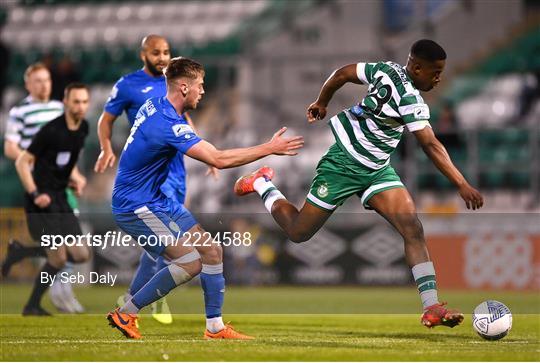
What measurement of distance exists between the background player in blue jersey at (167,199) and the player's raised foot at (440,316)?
133 centimetres

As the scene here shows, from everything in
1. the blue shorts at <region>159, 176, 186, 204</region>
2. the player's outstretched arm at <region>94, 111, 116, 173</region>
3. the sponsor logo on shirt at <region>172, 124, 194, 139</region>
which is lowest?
the blue shorts at <region>159, 176, 186, 204</region>

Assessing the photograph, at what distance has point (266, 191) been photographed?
9.20m

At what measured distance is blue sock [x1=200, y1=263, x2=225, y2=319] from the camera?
798 cm

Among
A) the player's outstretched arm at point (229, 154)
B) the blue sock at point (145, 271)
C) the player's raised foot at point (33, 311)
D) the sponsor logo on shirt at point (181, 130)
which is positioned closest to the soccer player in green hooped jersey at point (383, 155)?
the player's outstretched arm at point (229, 154)

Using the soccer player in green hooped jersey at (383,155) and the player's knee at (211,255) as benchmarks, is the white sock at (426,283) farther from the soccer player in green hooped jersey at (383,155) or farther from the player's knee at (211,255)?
the player's knee at (211,255)

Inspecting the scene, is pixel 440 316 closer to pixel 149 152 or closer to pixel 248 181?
pixel 248 181

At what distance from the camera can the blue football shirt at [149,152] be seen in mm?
7590

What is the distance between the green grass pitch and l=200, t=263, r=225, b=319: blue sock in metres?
0.26

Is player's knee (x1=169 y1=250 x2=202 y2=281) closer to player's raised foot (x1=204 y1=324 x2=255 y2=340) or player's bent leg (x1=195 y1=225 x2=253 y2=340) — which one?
player's bent leg (x1=195 y1=225 x2=253 y2=340)

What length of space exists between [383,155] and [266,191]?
1.21 m

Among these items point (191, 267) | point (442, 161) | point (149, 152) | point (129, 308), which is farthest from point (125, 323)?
point (442, 161)

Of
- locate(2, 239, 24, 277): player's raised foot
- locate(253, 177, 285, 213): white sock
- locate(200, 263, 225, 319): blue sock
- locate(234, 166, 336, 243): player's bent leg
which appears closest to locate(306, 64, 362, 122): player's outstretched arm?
locate(234, 166, 336, 243): player's bent leg

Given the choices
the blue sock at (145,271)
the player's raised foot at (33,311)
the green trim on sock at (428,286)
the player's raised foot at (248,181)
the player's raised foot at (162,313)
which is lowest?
the player's raised foot at (33,311)

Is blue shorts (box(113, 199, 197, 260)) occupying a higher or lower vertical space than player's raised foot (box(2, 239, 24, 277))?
higher
